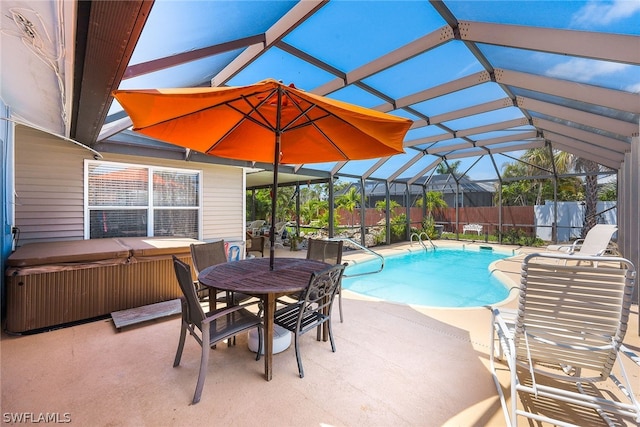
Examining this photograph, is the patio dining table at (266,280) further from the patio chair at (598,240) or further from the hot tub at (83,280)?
the patio chair at (598,240)

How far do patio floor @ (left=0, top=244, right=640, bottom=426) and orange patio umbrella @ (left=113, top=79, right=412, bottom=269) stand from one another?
1.31m

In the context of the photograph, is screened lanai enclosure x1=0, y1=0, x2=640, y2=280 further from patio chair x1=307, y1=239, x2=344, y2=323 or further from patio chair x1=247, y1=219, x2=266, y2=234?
patio chair x1=247, y1=219, x2=266, y2=234

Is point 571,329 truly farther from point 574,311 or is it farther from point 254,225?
point 254,225

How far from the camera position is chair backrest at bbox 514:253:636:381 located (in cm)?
182

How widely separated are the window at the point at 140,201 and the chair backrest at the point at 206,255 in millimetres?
2597

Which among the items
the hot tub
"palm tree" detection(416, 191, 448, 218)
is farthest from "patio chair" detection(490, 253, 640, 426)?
"palm tree" detection(416, 191, 448, 218)

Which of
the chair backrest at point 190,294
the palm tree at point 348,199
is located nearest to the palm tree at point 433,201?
the palm tree at point 348,199

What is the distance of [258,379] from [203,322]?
2.65 feet

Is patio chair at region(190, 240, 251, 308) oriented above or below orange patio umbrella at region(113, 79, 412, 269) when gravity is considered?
below

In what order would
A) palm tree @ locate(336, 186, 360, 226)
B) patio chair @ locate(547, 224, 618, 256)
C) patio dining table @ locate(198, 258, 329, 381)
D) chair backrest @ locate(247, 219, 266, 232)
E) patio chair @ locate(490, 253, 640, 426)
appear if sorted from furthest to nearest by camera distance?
chair backrest @ locate(247, 219, 266, 232)
palm tree @ locate(336, 186, 360, 226)
patio chair @ locate(547, 224, 618, 256)
patio dining table @ locate(198, 258, 329, 381)
patio chair @ locate(490, 253, 640, 426)

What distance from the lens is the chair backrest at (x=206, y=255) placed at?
11.5 feet

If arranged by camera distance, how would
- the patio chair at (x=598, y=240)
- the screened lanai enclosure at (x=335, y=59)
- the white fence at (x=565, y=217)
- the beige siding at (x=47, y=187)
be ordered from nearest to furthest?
the screened lanai enclosure at (x=335, y=59), the beige siding at (x=47, y=187), the patio chair at (x=598, y=240), the white fence at (x=565, y=217)

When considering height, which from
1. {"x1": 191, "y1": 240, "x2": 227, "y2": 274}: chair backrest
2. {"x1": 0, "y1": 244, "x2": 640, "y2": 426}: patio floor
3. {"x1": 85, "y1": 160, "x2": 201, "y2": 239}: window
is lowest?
{"x1": 0, "y1": 244, "x2": 640, "y2": 426}: patio floor

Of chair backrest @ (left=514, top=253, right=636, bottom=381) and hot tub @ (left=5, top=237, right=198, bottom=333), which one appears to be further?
hot tub @ (left=5, top=237, right=198, bottom=333)
